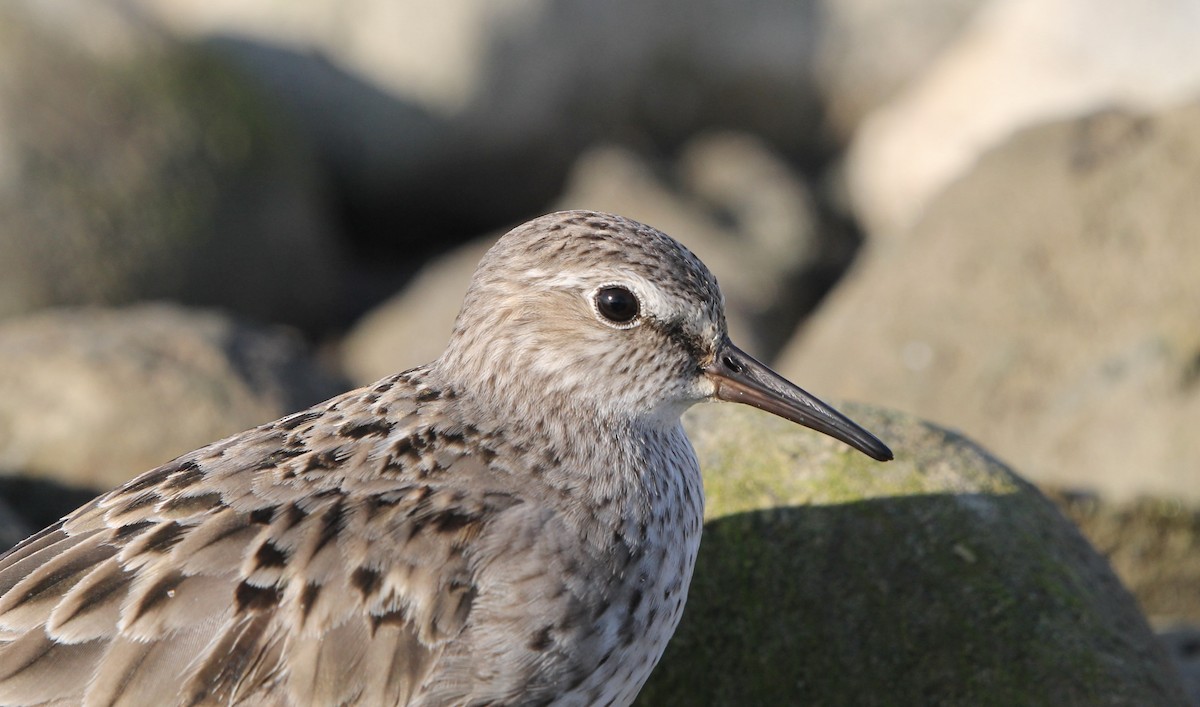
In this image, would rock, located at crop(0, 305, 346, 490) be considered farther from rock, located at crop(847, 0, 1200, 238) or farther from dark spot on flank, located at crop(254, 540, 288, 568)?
rock, located at crop(847, 0, 1200, 238)

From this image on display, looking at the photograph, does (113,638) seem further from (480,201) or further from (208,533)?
(480,201)

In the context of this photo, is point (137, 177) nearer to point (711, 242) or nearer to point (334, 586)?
point (711, 242)

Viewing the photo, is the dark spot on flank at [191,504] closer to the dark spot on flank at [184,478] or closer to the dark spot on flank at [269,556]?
the dark spot on flank at [184,478]

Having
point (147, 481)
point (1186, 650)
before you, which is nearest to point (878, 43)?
point (1186, 650)

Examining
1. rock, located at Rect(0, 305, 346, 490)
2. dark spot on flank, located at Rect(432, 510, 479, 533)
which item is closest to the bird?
dark spot on flank, located at Rect(432, 510, 479, 533)

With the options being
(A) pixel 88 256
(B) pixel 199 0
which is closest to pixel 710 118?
(B) pixel 199 0

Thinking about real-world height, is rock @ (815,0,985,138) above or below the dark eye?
above

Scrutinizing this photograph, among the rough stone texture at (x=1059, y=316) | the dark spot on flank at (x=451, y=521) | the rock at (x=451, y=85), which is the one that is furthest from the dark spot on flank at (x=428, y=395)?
the rock at (x=451, y=85)
